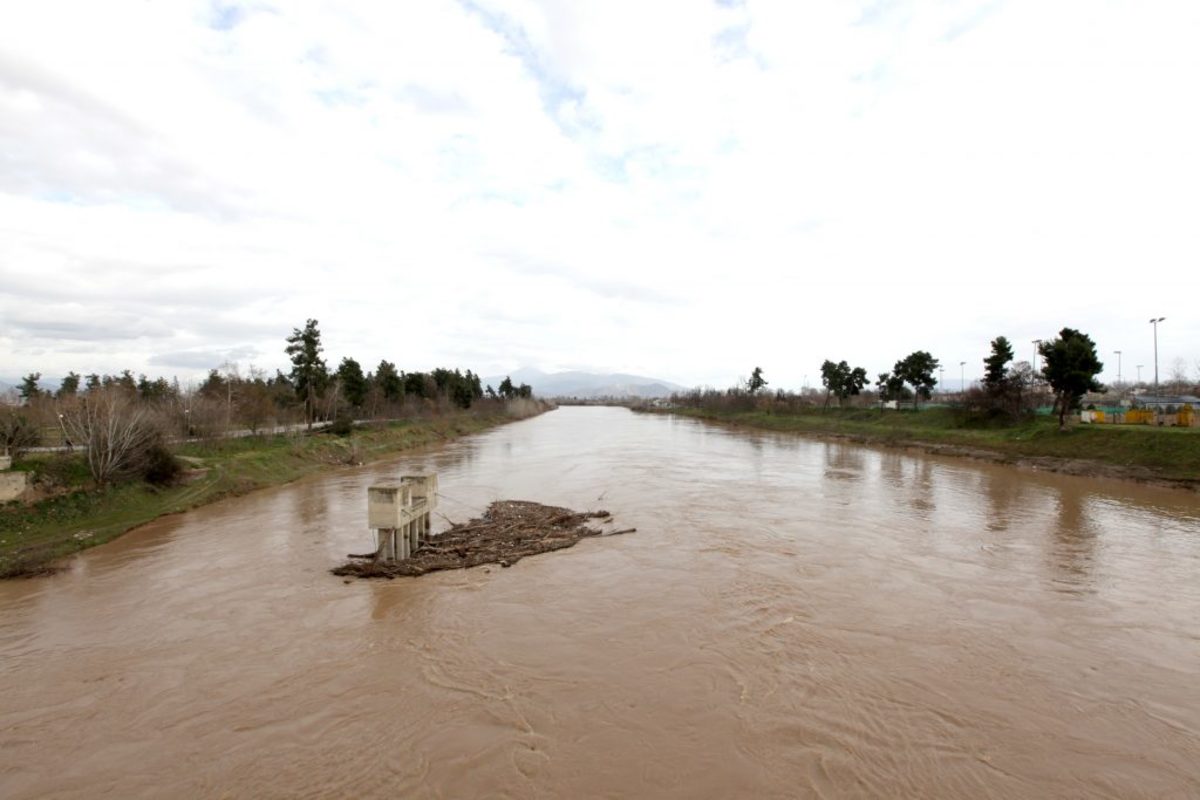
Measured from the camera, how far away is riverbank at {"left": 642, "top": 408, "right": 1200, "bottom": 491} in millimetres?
24500

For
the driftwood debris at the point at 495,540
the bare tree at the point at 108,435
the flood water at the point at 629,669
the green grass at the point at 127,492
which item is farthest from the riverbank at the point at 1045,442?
the bare tree at the point at 108,435

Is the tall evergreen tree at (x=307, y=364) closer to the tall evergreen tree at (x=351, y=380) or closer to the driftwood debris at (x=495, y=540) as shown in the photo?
the tall evergreen tree at (x=351, y=380)

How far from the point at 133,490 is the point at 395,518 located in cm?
1309

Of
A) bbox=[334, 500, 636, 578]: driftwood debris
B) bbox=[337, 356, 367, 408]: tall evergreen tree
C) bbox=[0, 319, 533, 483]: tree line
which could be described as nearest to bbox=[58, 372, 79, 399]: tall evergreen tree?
bbox=[0, 319, 533, 483]: tree line

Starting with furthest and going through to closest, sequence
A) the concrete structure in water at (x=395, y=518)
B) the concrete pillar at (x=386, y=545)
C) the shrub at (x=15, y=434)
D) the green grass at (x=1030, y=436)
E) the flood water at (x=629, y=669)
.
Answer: the green grass at (x=1030, y=436), the shrub at (x=15, y=434), the concrete pillar at (x=386, y=545), the concrete structure in water at (x=395, y=518), the flood water at (x=629, y=669)

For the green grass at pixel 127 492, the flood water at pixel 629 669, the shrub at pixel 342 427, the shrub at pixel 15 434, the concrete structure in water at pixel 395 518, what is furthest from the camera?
the shrub at pixel 342 427

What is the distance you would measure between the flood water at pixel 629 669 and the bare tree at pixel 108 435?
14.0ft

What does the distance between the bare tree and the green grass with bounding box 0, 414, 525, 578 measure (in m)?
0.53

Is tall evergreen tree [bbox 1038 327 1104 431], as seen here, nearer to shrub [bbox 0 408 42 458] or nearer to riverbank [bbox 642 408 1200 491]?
riverbank [bbox 642 408 1200 491]

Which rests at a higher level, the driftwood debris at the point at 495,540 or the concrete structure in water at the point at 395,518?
the concrete structure in water at the point at 395,518

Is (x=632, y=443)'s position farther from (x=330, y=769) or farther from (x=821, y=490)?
(x=330, y=769)

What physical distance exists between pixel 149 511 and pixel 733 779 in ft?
66.8

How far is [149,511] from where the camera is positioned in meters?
18.2

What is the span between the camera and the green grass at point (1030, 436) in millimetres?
24781
